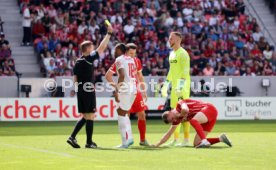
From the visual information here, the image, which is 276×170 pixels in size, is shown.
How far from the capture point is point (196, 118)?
54.6 feet

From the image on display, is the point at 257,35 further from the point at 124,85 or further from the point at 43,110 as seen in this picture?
the point at 124,85

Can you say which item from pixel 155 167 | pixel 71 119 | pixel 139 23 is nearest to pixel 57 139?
pixel 155 167

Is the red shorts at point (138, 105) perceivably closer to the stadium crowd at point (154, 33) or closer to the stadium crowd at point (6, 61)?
the stadium crowd at point (154, 33)

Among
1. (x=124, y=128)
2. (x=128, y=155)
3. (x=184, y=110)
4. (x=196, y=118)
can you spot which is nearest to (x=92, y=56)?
(x=124, y=128)

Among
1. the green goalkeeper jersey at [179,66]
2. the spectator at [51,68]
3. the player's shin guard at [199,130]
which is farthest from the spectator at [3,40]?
the player's shin guard at [199,130]

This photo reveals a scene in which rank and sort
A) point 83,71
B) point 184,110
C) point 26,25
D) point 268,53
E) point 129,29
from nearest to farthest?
point 184,110 → point 83,71 → point 26,25 → point 129,29 → point 268,53

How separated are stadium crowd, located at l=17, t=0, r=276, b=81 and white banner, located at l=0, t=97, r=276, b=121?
2.84 meters

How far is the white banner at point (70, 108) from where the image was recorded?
100 feet

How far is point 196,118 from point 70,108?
582 inches

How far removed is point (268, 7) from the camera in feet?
145

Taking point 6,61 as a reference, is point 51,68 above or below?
below

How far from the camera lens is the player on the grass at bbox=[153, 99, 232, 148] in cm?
1630

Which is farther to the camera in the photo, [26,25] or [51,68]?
[26,25]

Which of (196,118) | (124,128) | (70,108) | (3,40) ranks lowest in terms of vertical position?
(70,108)
